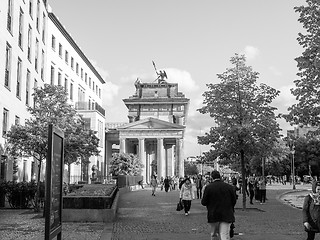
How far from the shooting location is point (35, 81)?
125ft

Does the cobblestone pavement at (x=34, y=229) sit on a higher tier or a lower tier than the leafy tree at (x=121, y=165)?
lower

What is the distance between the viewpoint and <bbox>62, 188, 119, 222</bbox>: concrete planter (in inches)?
667

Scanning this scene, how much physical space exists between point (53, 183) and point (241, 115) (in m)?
18.0

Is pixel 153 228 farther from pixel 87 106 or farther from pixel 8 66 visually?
pixel 87 106

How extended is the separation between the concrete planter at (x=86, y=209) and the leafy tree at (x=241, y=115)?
9.10 metres

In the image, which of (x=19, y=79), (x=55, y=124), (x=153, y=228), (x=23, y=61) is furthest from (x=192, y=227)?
(x=23, y=61)

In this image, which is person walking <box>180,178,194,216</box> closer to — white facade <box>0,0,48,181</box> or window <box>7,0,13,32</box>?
white facade <box>0,0,48,181</box>

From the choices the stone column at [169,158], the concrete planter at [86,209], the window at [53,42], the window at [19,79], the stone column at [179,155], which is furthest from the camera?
the stone column at [169,158]

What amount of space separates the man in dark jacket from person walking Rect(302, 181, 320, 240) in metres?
1.42

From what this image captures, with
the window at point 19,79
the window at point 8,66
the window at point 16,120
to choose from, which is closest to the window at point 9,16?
the window at point 8,66

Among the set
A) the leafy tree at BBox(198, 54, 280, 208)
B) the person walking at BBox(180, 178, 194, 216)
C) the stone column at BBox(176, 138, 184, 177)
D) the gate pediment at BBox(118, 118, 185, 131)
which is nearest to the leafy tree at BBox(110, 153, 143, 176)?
the gate pediment at BBox(118, 118, 185, 131)

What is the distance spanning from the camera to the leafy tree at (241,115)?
80.1 ft

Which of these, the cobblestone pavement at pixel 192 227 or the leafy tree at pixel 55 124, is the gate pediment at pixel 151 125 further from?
the cobblestone pavement at pixel 192 227

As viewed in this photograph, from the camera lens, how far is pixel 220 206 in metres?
9.73
